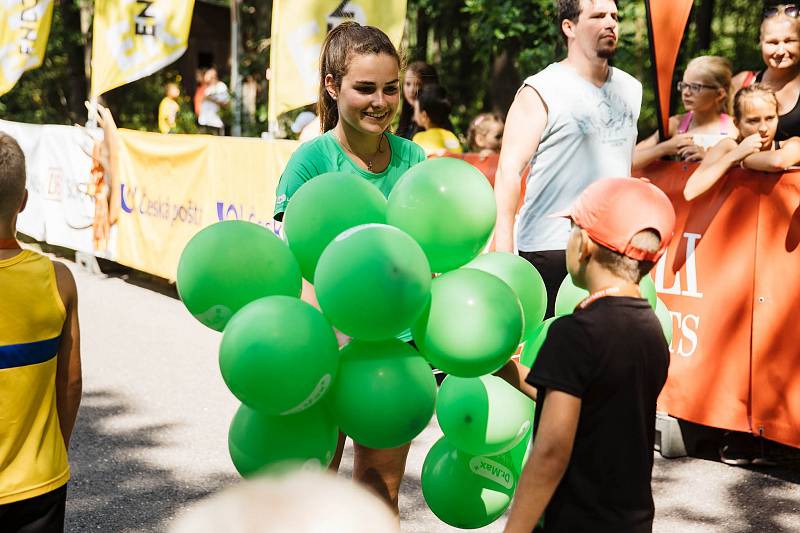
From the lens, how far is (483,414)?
2.92 m

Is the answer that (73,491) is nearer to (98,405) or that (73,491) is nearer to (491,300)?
(98,405)

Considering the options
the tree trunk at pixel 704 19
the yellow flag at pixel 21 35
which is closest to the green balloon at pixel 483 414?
the yellow flag at pixel 21 35

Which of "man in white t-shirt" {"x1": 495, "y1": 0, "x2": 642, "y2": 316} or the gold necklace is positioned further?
"man in white t-shirt" {"x1": 495, "y1": 0, "x2": 642, "y2": 316}


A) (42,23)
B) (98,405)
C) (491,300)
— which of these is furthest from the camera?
(42,23)

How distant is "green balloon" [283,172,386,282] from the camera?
280 cm

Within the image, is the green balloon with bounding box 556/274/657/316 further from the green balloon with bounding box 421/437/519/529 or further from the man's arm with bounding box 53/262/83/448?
the man's arm with bounding box 53/262/83/448

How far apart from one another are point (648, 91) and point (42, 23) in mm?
14029

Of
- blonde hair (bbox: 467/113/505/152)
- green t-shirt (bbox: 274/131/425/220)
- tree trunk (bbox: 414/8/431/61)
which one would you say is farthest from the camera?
tree trunk (bbox: 414/8/431/61)

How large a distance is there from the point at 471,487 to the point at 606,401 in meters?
0.81

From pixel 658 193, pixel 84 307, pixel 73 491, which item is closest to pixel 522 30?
pixel 84 307

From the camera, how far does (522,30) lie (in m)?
14.5

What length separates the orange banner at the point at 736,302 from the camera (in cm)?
510

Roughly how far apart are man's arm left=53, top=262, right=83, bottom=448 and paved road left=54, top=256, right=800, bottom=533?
5.74 feet

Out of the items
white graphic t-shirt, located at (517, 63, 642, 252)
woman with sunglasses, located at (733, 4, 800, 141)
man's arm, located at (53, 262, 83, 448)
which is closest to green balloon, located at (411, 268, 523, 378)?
man's arm, located at (53, 262, 83, 448)
